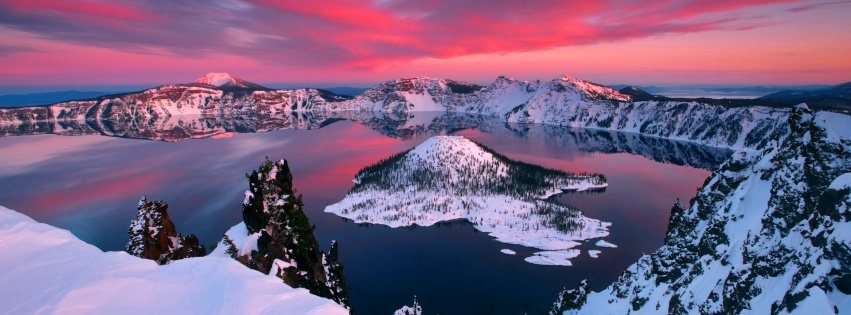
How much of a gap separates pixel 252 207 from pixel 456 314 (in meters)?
46.3

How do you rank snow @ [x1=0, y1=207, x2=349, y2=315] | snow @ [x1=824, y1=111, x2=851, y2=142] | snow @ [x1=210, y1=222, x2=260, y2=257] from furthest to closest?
snow @ [x1=824, y1=111, x2=851, y2=142] → snow @ [x1=210, y1=222, x2=260, y2=257] → snow @ [x1=0, y1=207, x2=349, y2=315]

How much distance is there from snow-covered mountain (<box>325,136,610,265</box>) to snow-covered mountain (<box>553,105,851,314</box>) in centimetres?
3952

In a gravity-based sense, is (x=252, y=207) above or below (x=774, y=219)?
above

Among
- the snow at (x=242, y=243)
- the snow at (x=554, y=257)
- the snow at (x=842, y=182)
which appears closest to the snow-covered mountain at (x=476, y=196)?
the snow at (x=554, y=257)

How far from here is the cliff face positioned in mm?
27797

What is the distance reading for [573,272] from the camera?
80.1 m

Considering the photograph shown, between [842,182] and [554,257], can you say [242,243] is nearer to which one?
[842,182]

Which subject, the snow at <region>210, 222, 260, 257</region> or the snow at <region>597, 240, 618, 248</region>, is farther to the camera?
the snow at <region>597, 240, 618, 248</region>

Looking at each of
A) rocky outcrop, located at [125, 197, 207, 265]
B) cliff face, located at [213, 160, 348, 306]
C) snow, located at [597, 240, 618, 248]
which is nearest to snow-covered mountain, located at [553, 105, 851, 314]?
cliff face, located at [213, 160, 348, 306]

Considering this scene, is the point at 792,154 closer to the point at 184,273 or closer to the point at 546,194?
the point at 184,273

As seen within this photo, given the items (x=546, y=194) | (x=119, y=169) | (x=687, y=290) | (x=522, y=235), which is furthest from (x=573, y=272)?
(x=119, y=169)

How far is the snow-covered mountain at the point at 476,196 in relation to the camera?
339 feet

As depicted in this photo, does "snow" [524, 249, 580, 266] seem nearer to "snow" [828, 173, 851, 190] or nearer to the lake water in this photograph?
the lake water

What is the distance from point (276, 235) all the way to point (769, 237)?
130 feet
